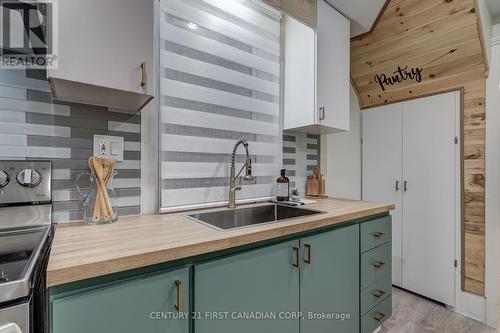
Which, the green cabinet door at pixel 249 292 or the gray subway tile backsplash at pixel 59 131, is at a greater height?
the gray subway tile backsplash at pixel 59 131

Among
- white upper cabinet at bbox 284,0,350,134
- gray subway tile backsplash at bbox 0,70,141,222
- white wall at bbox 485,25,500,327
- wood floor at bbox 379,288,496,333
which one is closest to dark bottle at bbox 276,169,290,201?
white upper cabinet at bbox 284,0,350,134

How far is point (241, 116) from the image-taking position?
180cm

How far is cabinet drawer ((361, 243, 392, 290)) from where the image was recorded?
158 cm

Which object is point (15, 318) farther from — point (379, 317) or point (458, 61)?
point (458, 61)

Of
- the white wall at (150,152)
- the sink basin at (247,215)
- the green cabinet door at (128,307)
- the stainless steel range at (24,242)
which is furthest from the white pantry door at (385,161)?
the stainless steel range at (24,242)

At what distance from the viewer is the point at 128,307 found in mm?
760

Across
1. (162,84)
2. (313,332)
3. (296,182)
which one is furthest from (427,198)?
(162,84)

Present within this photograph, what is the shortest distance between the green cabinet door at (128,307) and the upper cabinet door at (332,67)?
145cm

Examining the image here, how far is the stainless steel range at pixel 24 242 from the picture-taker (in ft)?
1.92

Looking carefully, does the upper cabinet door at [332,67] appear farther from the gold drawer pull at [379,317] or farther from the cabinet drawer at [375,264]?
the gold drawer pull at [379,317]

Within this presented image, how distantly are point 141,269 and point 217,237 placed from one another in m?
0.27

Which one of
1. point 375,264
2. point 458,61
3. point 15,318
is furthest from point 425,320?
point 15,318

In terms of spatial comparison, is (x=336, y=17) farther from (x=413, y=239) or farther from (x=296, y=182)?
(x=413, y=239)

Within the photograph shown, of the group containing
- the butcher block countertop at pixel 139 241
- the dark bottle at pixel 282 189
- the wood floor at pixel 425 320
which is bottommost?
the wood floor at pixel 425 320
